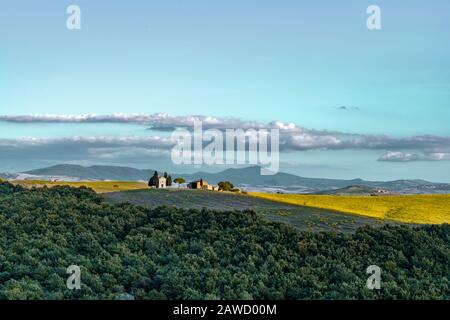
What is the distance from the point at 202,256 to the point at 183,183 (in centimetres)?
3611

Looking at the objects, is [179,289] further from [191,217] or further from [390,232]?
[390,232]

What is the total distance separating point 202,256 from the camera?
33750 mm

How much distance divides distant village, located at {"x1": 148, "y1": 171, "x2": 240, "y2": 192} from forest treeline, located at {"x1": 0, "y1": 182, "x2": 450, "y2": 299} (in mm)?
21102

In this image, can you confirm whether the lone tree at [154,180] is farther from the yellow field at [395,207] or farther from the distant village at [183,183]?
the yellow field at [395,207]

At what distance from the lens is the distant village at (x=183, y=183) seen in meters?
67.1

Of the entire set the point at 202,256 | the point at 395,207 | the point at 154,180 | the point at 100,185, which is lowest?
the point at 395,207

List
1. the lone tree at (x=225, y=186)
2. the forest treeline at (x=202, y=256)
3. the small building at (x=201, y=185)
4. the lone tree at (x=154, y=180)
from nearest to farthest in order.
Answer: the forest treeline at (x=202, y=256) < the small building at (x=201, y=185) < the lone tree at (x=154, y=180) < the lone tree at (x=225, y=186)

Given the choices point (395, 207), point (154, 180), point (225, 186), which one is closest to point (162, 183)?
point (154, 180)

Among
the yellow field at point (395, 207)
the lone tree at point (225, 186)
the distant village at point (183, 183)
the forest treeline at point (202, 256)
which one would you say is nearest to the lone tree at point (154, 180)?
the distant village at point (183, 183)

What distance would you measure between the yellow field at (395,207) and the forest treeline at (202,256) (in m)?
12.7

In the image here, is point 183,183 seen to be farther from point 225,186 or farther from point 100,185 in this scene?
point 100,185
